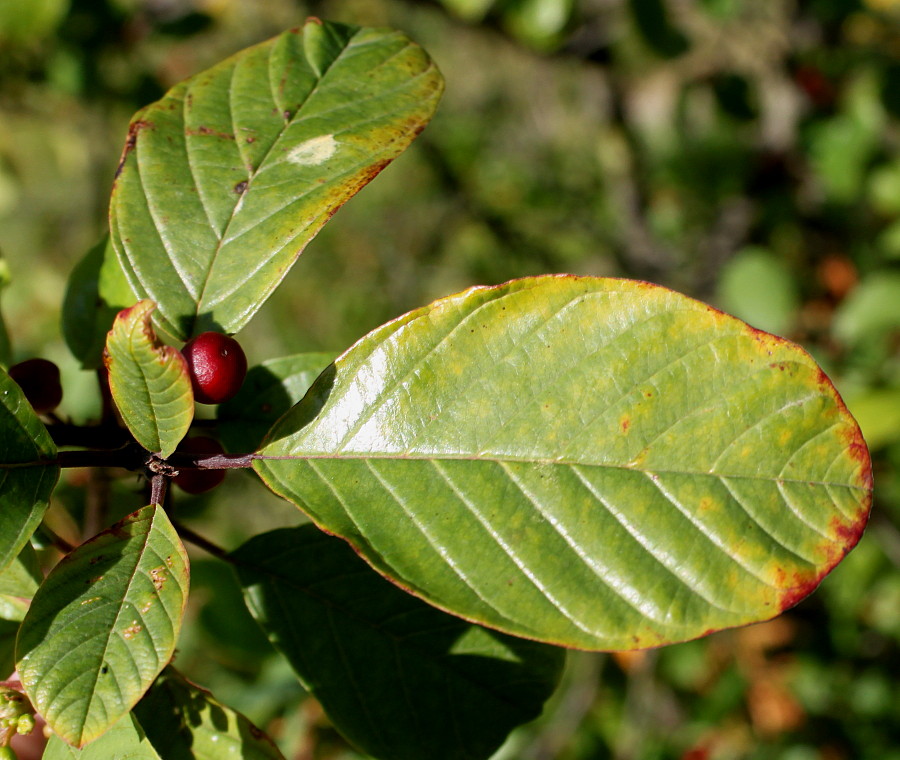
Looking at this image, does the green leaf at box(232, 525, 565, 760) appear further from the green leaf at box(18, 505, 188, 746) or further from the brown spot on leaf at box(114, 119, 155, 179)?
the brown spot on leaf at box(114, 119, 155, 179)

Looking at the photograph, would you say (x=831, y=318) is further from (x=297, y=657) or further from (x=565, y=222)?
(x=297, y=657)

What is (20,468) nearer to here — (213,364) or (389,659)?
(213,364)

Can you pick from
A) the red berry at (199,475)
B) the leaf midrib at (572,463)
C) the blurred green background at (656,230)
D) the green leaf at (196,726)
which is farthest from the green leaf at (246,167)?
the blurred green background at (656,230)

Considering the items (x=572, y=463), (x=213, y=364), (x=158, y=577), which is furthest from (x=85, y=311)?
(x=572, y=463)

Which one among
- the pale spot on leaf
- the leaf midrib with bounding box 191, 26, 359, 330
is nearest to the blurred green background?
the leaf midrib with bounding box 191, 26, 359, 330

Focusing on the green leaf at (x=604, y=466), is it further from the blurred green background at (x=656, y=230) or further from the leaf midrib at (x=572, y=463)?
the blurred green background at (x=656, y=230)

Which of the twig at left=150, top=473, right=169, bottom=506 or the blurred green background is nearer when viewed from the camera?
the twig at left=150, top=473, right=169, bottom=506

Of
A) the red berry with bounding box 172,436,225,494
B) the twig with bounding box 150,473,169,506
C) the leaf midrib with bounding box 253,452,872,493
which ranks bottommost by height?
the red berry with bounding box 172,436,225,494
